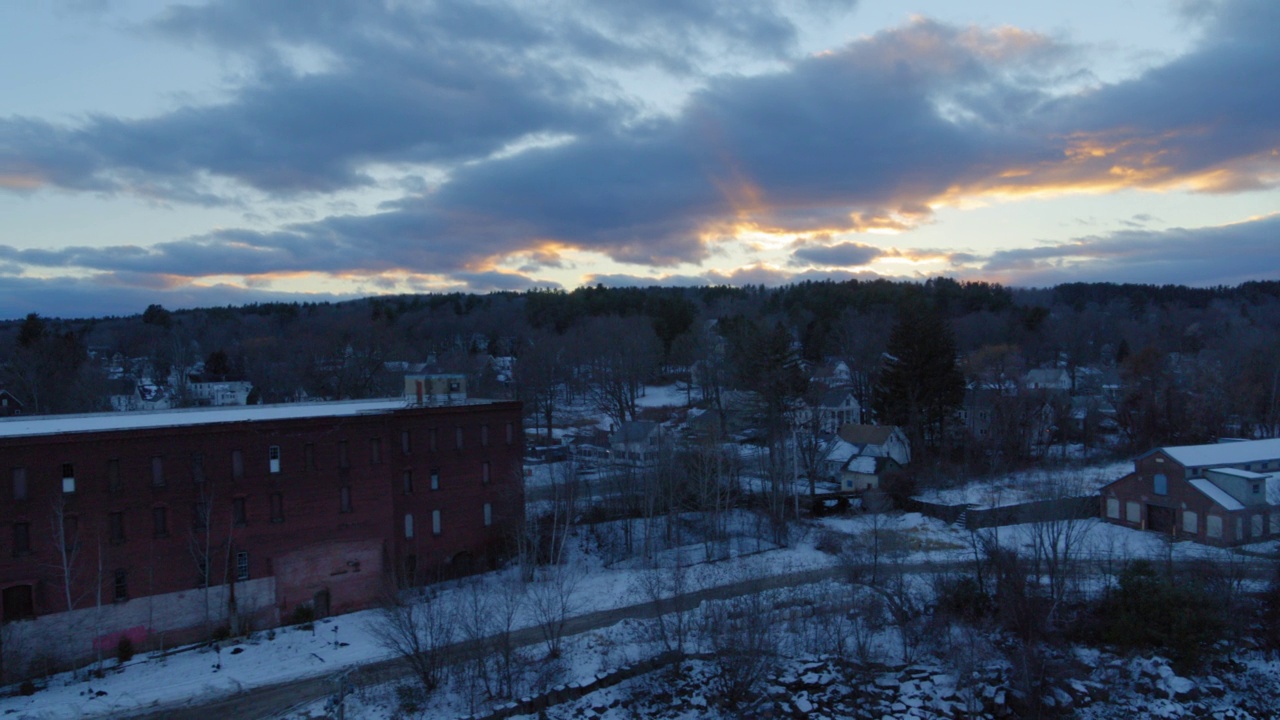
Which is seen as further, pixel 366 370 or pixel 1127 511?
pixel 366 370

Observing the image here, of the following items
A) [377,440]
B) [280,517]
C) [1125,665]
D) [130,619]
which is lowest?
[1125,665]

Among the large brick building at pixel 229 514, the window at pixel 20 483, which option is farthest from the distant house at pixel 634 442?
the window at pixel 20 483

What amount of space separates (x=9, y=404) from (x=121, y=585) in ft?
149

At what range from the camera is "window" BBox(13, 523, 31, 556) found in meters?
24.0

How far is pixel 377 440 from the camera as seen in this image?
3122 centimetres

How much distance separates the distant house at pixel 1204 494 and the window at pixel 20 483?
43.5 metres

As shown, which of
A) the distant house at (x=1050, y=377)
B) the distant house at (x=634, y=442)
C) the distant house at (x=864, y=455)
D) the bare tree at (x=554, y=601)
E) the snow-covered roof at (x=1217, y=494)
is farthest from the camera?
the distant house at (x=1050, y=377)

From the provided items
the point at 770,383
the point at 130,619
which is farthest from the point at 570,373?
the point at 130,619

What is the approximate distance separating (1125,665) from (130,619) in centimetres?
3127

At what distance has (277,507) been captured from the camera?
28.8m

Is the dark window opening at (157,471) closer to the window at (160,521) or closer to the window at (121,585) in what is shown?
the window at (160,521)

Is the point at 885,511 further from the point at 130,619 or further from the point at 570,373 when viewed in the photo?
the point at 570,373

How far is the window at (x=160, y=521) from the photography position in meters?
26.3

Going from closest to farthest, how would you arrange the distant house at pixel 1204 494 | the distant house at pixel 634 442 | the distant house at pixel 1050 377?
the distant house at pixel 1204 494, the distant house at pixel 634 442, the distant house at pixel 1050 377
